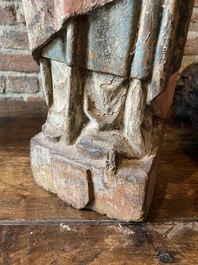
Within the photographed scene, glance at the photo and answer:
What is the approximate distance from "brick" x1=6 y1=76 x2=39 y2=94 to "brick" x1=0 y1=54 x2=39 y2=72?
0.04 metres

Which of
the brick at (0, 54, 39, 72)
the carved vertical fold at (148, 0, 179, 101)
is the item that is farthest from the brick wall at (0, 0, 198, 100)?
the carved vertical fold at (148, 0, 179, 101)

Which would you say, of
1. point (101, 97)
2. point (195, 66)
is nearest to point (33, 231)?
point (101, 97)

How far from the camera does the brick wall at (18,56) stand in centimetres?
141

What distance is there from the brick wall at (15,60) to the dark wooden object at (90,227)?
0.48 metres

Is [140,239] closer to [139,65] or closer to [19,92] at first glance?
[139,65]

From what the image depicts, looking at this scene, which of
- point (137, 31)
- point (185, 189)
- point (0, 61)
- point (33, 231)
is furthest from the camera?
point (0, 61)

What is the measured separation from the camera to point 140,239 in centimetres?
84

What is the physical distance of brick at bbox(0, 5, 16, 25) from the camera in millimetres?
1396

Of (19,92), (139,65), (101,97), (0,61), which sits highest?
(139,65)

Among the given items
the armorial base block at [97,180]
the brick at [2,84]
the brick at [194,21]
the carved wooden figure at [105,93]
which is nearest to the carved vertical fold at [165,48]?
the carved wooden figure at [105,93]

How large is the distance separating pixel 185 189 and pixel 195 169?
0.38 feet

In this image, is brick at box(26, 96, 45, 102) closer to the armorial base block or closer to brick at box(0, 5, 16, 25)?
brick at box(0, 5, 16, 25)

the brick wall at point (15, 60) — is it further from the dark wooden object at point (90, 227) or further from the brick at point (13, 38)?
the dark wooden object at point (90, 227)

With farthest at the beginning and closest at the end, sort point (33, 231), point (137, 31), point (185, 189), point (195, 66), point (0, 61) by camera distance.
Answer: point (0, 61) → point (195, 66) → point (185, 189) → point (33, 231) → point (137, 31)
